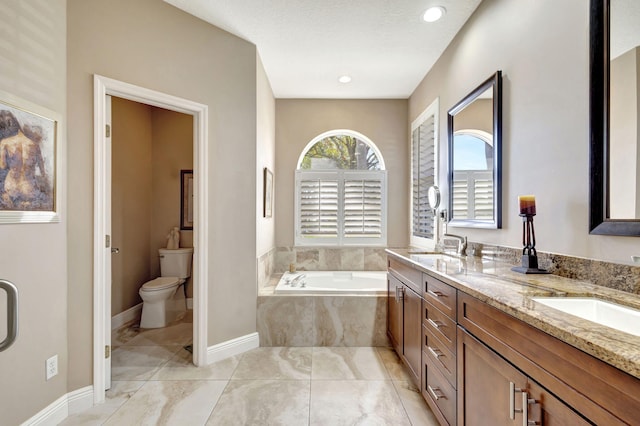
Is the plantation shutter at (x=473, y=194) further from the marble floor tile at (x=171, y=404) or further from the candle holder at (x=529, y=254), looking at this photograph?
the marble floor tile at (x=171, y=404)

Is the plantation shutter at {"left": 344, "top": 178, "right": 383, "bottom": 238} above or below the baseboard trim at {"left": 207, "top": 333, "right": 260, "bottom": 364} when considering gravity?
above

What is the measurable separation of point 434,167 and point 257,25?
2113mm

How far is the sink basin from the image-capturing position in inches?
38.1

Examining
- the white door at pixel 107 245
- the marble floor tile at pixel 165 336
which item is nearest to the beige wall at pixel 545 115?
the white door at pixel 107 245

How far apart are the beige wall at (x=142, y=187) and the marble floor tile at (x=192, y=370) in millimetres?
1214

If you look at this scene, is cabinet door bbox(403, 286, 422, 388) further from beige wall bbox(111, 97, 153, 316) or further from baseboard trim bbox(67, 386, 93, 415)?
beige wall bbox(111, 97, 153, 316)

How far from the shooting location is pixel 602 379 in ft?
2.29

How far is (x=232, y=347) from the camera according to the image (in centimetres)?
259

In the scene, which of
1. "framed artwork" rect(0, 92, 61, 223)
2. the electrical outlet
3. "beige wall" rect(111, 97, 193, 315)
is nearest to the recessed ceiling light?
"framed artwork" rect(0, 92, 61, 223)

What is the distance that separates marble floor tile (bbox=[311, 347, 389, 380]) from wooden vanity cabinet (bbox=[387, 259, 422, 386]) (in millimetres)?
223

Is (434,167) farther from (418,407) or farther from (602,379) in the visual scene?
(602,379)

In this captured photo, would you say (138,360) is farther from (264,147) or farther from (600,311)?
(600,311)

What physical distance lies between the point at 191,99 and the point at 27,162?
45.0 inches

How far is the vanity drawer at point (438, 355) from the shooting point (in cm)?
148
